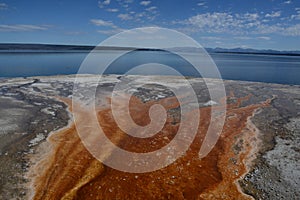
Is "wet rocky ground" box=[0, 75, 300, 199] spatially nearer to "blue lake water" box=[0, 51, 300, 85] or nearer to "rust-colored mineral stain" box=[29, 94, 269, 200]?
"rust-colored mineral stain" box=[29, 94, 269, 200]

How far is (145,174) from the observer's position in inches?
302

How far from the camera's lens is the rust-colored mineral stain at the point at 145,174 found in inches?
265

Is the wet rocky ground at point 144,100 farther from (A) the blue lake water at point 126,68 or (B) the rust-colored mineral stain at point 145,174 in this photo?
(A) the blue lake water at point 126,68

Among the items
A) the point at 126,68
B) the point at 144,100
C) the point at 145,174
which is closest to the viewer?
the point at 145,174

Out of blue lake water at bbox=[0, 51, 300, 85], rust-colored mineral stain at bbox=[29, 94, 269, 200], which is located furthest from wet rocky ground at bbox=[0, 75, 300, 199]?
blue lake water at bbox=[0, 51, 300, 85]

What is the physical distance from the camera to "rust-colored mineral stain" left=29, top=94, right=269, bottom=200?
→ 22.1ft

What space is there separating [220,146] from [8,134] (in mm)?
A: 8876

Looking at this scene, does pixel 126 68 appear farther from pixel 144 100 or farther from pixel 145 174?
pixel 145 174

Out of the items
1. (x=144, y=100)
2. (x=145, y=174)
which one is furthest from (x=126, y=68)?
(x=145, y=174)

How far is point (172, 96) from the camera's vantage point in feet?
58.9

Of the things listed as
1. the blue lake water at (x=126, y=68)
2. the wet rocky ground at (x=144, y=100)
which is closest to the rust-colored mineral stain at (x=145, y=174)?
the wet rocky ground at (x=144, y=100)

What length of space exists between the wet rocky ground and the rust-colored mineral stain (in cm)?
54

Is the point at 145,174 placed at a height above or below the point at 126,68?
below

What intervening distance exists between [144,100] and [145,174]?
9198 millimetres
